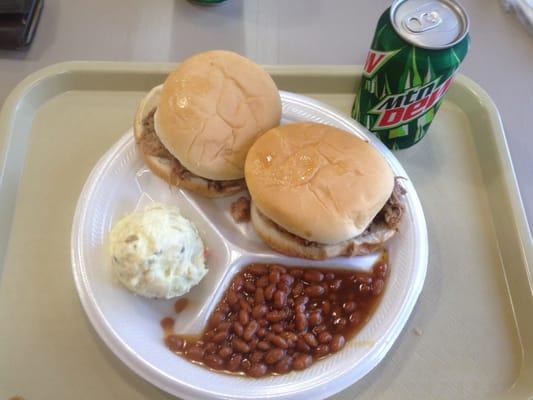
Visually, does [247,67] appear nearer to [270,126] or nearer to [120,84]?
[270,126]

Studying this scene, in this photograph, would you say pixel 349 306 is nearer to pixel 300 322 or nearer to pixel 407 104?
pixel 300 322

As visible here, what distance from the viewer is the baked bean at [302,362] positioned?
138 cm

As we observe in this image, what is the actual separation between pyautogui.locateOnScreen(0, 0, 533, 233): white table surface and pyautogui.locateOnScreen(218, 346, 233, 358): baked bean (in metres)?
1.24

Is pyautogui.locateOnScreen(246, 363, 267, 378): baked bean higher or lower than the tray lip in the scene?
lower

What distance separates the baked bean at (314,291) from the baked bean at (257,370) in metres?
0.25

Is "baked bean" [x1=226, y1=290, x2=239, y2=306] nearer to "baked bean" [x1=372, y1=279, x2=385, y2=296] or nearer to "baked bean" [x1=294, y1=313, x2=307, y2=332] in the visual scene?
"baked bean" [x1=294, y1=313, x2=307, y2=332]

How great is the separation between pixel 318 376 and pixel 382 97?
89cm

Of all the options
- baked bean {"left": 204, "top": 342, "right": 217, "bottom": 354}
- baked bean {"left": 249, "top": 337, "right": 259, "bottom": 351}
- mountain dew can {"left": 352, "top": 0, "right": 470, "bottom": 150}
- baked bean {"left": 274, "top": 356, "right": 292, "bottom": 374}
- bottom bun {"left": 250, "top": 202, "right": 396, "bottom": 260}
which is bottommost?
baked bean {"left": 204, "top": 342, "right": 217, "bottom": 354}

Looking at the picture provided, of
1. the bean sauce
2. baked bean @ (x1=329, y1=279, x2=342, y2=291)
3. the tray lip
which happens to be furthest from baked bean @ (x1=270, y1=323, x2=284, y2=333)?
the tray lip

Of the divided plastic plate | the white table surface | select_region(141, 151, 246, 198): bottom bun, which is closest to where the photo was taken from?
the divided plastic plate

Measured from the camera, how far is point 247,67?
1.58 metres

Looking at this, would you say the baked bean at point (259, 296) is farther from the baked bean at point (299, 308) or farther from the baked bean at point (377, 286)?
the baked bean at point (377, 286)

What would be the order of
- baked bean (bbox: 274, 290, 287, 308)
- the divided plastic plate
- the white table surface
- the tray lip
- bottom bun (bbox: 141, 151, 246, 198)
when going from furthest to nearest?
1. the white table surface
2. the tray lip
3. bottom bun (bbox: 141, 151, 246, 198)
4. baked bean (bbox: 274, 290, 287, 308)
5. the divided plastic plate

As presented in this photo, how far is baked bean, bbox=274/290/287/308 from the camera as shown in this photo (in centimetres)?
146
